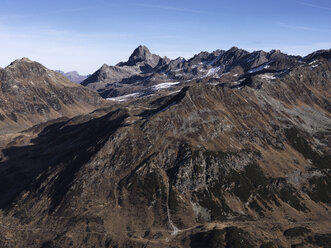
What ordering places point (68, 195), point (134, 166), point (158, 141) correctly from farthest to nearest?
point (158, 141) → point (134, 166) → point (68, 195)

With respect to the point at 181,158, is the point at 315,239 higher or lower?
lower

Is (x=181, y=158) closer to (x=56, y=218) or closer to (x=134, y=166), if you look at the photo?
(x=134, y=166)

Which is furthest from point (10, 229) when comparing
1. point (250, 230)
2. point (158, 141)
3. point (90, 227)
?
point (250, 230)

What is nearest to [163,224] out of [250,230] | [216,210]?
[216,210]

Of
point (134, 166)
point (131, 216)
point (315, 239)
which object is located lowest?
point (315, 239)

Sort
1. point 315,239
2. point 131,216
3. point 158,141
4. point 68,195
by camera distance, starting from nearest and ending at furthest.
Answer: point 315,239
point 131,216
point 68,195
point 158,141

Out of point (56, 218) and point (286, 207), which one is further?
point (286, 207)

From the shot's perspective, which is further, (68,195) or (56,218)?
(68,195)

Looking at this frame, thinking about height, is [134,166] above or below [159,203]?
above

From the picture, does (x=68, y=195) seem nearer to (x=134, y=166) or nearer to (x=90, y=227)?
(x=90, y=227)

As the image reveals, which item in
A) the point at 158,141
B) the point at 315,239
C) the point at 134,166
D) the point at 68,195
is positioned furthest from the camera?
the point at 158,141
